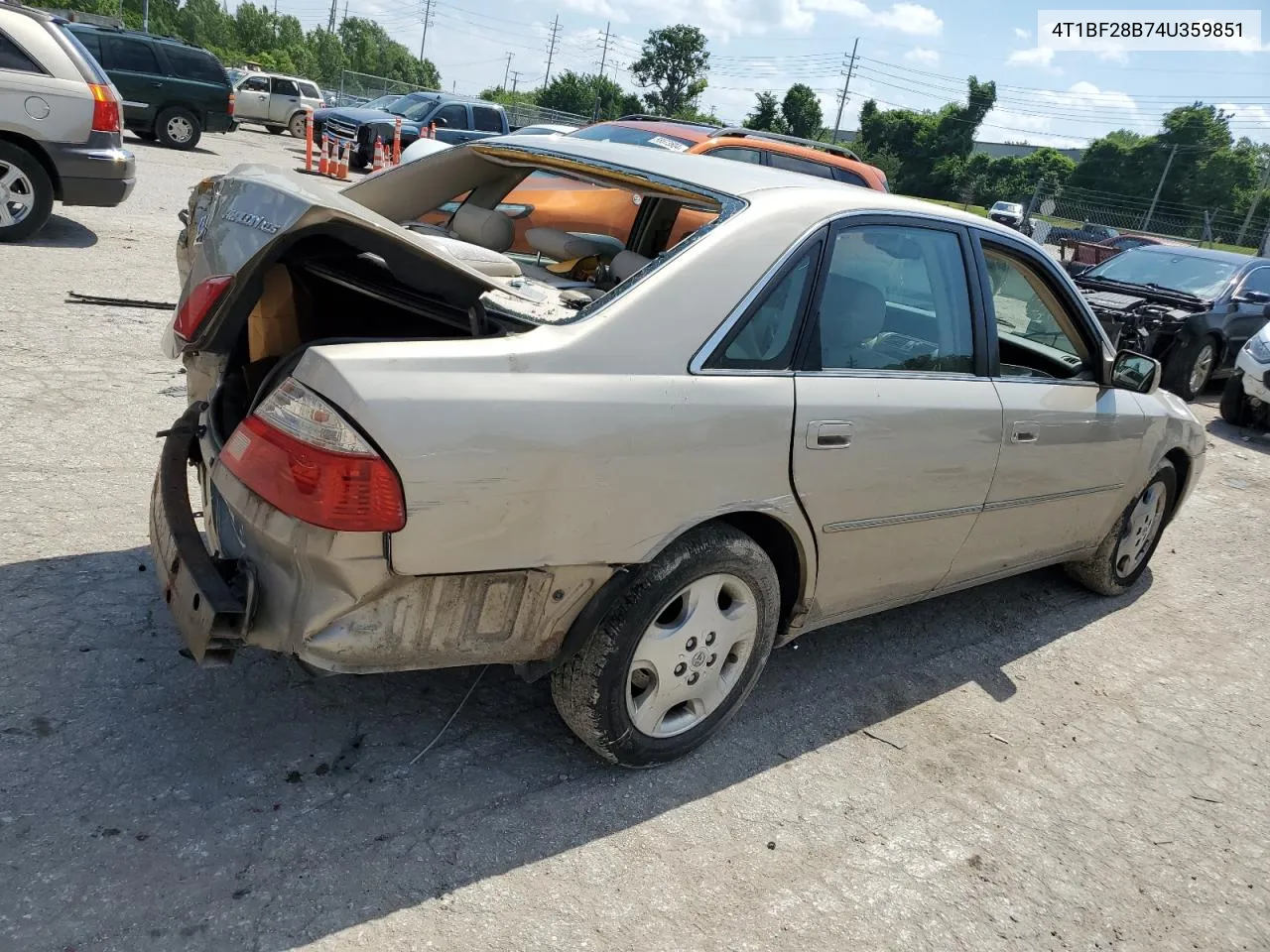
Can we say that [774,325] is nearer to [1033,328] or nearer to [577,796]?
[577,796]

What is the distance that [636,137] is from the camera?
31.2 ft

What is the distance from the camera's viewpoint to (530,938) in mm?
2295

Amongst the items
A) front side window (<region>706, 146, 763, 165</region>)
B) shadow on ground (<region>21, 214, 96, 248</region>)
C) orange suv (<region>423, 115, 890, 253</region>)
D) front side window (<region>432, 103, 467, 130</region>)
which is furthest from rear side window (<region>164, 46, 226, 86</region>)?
front side window (<region>706, 146, 763, 165</region>)

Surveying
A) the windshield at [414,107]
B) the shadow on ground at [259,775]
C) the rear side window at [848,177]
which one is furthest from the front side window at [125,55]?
the shadow on ground at [259,775]

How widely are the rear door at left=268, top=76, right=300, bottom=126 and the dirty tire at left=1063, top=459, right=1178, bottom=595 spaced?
28.8 m

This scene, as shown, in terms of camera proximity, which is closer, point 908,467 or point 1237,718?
point 908,467

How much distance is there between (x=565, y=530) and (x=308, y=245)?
3.53 feet

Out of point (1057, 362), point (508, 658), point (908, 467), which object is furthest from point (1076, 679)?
point (508, 658)

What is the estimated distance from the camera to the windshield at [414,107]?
2292cm

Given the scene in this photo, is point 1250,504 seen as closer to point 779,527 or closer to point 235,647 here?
point 779,527

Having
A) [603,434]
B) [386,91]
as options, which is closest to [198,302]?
[603,434]

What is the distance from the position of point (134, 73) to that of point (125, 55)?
458mm

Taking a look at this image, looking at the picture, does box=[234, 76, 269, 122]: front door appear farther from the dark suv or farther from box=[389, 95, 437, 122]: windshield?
the dark suv

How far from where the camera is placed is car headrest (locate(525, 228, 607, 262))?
387 centimetres
